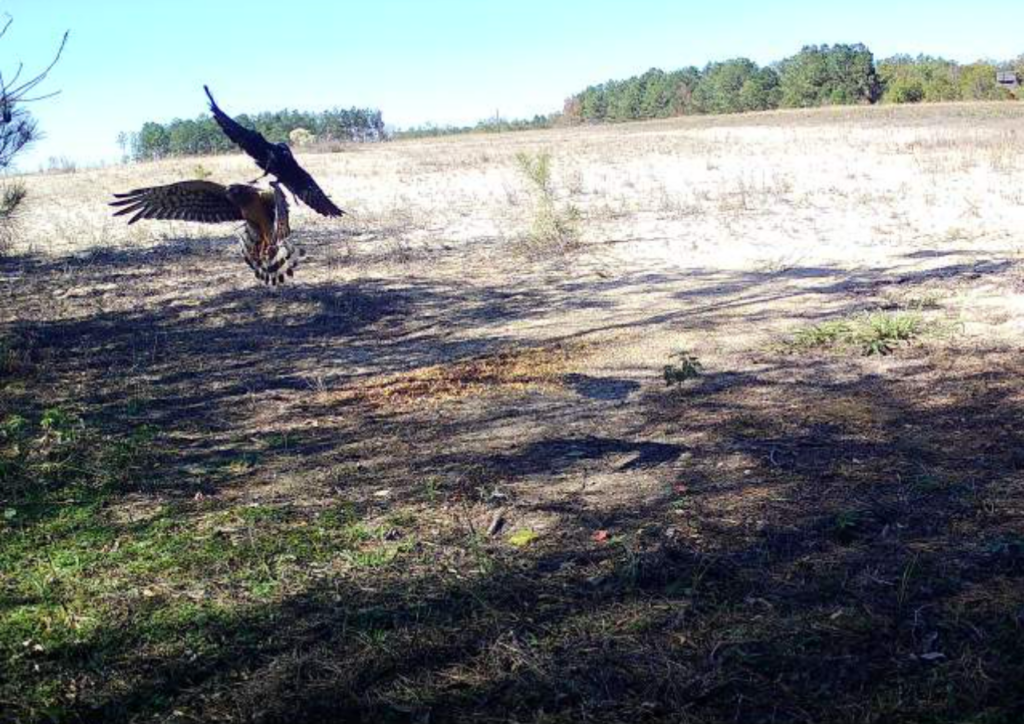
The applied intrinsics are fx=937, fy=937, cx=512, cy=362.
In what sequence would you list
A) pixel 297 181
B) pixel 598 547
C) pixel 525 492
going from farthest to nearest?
pixel 297 181
pixel 525 492
pixel 598 547

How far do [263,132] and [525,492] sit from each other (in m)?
23.4

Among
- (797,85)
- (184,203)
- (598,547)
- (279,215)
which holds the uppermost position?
(797,85)

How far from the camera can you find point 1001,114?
3275 cm

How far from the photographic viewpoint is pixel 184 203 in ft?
16.5

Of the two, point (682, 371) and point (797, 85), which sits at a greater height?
point (797, 85)

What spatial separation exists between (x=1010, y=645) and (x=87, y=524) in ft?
12.2

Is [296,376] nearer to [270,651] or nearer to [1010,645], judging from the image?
[270,651]

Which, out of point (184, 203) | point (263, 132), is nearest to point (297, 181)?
point (184, 203)

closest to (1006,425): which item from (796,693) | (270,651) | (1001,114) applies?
(796,693)

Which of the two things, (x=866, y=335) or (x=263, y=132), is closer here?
(x=866, y=335)

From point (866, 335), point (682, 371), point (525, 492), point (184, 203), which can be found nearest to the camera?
point (525, 492)

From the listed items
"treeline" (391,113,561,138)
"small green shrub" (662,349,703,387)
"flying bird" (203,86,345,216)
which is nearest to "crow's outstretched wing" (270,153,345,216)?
"flying bird" (203,86,345,216)

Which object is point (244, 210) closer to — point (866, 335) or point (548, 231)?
point (866, 335)

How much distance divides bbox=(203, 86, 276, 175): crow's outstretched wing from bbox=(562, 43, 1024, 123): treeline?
2028 inches
